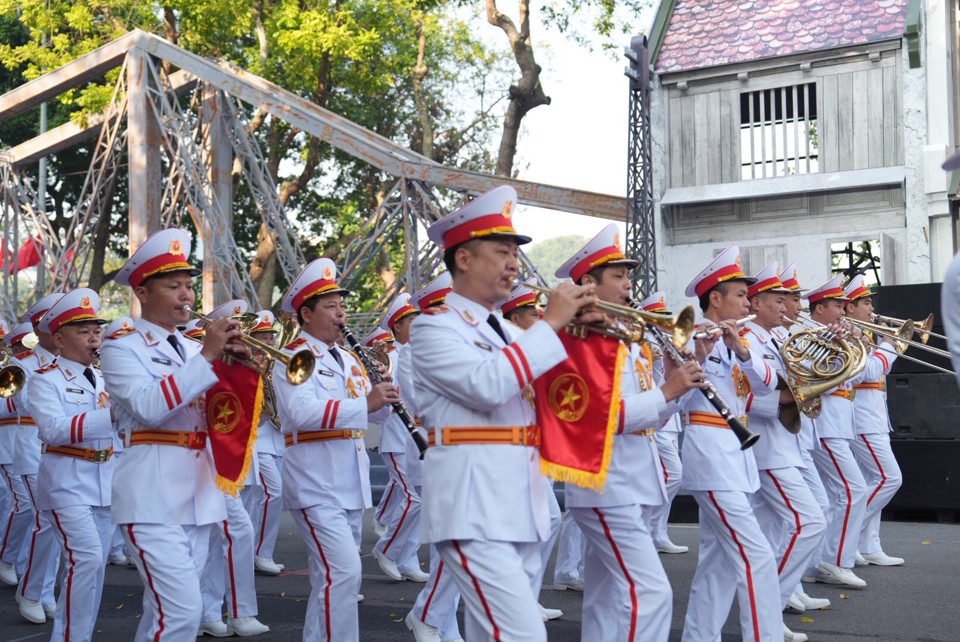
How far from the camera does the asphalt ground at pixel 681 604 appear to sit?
302 inches

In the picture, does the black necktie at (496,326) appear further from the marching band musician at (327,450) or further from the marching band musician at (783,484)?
the marching band musician at (783,484)

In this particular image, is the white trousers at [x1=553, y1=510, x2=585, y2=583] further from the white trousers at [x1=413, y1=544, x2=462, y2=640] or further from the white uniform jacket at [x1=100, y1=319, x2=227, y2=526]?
the white uniform jacket at [x1=100, y1=319, x2=227, y2=526]

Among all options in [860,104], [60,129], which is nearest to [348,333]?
[860,104]

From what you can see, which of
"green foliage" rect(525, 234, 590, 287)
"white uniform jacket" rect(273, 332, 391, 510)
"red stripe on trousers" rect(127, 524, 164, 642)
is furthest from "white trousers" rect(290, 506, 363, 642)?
"green foliage" rect(525, 234, 590, 287)

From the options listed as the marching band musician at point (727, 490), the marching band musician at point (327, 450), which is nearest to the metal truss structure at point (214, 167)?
the marching band musician at point (327, 450)

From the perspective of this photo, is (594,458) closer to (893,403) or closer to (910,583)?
(910,583)

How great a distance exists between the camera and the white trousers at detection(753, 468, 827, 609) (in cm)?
696

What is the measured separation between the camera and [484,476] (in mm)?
4402

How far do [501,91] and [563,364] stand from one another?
32.7 m

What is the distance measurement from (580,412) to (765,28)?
18466 millimetres

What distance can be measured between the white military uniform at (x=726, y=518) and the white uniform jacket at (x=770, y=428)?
12 centimetres

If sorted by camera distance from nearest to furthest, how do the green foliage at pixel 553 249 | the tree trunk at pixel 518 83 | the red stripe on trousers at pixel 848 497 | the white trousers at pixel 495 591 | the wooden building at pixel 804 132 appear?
the white trousers at pixel 495 591, the red stripe on trousers at pixel 848 497, the wooden building at pixel 804 132, the tree trunk at pixel 518 83, the green foliage at pixel 553 249

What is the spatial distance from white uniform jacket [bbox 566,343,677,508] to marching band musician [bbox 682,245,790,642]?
30.3 inches

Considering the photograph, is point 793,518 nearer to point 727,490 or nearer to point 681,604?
point 727,490
